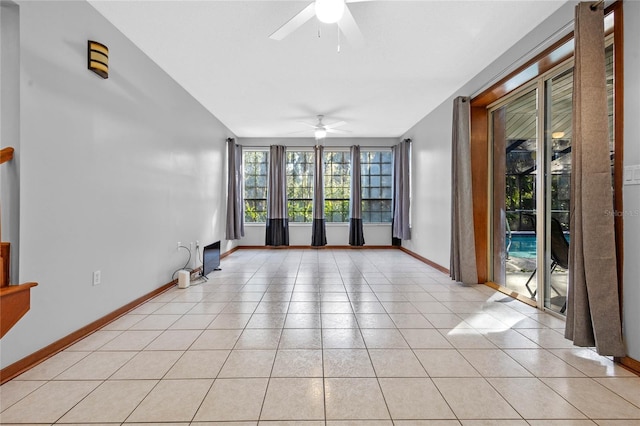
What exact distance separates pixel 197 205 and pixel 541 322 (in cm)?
459

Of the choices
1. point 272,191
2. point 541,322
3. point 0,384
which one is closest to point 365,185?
point 272,191

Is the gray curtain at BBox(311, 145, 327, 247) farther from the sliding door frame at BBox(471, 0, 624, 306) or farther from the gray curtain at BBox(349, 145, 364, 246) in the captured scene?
the sliding door frame at BBox(471, 0, 624, 306)

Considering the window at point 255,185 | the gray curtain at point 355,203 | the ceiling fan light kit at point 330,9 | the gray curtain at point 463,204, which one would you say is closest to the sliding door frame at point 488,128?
the gray curtain at point 463,204

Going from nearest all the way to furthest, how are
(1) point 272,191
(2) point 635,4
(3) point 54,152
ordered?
(2) point 635,4 < (3) point 54,152 < (1) point 272,191

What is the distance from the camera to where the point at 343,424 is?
1.42m

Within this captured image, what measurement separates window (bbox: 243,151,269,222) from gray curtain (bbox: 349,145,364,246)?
2.16 meters

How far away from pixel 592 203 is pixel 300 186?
5.93 meters

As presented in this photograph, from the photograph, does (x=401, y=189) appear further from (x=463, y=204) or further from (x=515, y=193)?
(x=515, y=193)

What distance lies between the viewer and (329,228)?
23.9ft

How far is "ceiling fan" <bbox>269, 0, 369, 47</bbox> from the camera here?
76.0 inches

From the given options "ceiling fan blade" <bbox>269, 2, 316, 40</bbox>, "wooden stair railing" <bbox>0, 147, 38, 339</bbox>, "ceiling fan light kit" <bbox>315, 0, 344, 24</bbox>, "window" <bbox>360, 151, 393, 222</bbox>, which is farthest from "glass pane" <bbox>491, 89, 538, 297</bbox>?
"wooden stair railing" <bbox>0, 147, 38, 339</bbox>

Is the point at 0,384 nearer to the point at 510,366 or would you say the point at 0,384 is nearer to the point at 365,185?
the point at 510,366

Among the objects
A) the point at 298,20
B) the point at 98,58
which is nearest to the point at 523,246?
the point at 298,20

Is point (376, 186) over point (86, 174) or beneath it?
over
